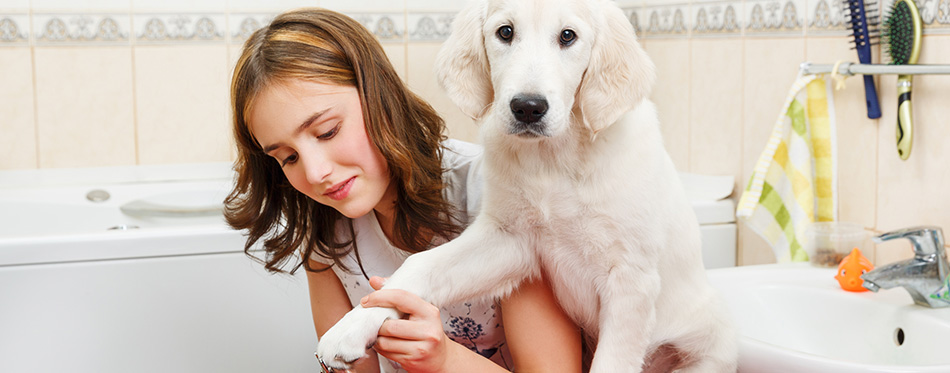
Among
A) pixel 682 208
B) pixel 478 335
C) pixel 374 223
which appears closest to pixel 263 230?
pixel 374 223

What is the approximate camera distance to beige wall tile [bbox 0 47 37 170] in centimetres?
260

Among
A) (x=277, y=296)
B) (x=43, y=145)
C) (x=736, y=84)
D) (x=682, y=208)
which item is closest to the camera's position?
(x=682, y=208)

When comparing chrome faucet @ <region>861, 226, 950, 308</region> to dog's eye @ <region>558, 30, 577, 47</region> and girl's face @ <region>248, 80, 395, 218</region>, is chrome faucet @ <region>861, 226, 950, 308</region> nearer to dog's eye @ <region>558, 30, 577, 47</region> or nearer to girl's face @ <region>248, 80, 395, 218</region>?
dog's eye @ <region>558, 30, 577, 47</region>

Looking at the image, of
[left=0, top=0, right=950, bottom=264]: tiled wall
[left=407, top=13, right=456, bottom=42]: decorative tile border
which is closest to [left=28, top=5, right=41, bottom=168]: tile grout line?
[left=0, top=0, right=950, bottom=264]: tiled wall

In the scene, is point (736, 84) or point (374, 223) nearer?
point (374, 223)

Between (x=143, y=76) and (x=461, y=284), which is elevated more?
(x=143, y=76)

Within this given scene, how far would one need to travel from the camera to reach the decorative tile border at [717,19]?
207 centimetres

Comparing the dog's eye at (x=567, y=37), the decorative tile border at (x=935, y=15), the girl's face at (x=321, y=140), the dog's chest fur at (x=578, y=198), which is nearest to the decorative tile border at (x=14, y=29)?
the girl's face at (x=321, y=140)

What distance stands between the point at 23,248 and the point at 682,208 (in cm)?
137

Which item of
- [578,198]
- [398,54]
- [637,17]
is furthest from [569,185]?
[398,54]

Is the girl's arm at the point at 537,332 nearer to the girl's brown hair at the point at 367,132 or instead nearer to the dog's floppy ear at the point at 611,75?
the girl's brown hair at the point at 367,132

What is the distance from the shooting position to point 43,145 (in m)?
2.68

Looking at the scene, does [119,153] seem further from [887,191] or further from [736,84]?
[887,191]

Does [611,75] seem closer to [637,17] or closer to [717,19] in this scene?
[717,19]
